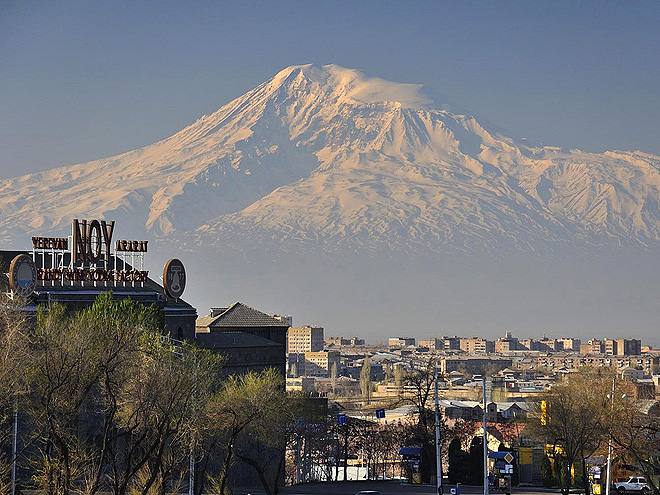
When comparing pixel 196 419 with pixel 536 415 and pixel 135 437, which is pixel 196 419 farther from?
pixel 536 415

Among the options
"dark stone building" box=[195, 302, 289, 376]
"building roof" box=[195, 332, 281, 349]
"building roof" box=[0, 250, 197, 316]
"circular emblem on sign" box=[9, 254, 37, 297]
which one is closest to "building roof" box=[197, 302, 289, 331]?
"dark stone building" box=[195, 302, 289, 376]

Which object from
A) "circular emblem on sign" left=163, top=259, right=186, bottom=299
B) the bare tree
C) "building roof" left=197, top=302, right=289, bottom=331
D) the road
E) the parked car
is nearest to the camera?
the bare tree

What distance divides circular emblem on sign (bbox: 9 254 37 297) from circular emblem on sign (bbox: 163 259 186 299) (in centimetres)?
1535

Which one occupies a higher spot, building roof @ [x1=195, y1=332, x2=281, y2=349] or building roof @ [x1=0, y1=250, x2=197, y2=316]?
building roof @ [x1=0, y1=250, x2=197, y2=316]

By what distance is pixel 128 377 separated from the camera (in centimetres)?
6425

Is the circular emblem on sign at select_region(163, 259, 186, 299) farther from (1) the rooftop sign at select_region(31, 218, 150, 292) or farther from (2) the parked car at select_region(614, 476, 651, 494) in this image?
(2) the parked car at select_region(614, 476, 651, 494)

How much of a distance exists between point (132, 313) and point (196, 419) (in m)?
15.6

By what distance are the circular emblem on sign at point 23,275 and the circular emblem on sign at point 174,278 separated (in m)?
15.3

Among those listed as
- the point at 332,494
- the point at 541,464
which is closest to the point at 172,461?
the point at 332,494

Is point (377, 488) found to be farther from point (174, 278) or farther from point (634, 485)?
point (174, 278)

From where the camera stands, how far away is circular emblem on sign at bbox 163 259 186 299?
101800 mm

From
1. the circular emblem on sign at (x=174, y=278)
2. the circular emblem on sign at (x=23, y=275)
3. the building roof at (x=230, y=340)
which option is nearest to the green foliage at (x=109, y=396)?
the circular emblem on sign at (x=23, y=275)

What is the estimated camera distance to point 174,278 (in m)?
103

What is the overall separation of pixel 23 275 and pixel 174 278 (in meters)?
17.5
